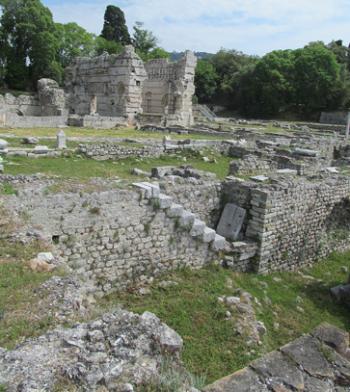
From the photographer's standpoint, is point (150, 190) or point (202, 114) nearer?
point (150, 190)

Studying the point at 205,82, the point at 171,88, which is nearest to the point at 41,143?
the point at 171,88

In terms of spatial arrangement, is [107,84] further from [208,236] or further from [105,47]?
[105,47]

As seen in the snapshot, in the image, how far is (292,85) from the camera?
5638 centimetres

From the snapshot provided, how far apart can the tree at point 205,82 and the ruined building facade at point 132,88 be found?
28535 mm

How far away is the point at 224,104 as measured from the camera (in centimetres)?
6612

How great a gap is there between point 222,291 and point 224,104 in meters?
60.7

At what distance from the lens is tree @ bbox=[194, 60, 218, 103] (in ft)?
218

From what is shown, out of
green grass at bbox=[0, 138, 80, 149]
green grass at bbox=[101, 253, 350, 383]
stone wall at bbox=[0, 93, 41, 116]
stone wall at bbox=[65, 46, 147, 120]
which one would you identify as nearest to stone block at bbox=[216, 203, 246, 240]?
green grass at bbox=[101, 253, 350, 383]

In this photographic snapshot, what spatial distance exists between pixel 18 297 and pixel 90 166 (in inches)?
372

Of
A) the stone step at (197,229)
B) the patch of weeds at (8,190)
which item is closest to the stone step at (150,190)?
the stone step at (197,229)

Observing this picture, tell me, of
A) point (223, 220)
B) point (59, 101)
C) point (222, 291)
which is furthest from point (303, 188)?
point (59, 101)

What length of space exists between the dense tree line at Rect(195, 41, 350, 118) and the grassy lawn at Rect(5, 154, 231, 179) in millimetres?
40855

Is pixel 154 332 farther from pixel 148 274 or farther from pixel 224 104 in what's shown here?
pixel 224 104

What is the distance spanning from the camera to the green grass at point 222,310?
6.43 metres
